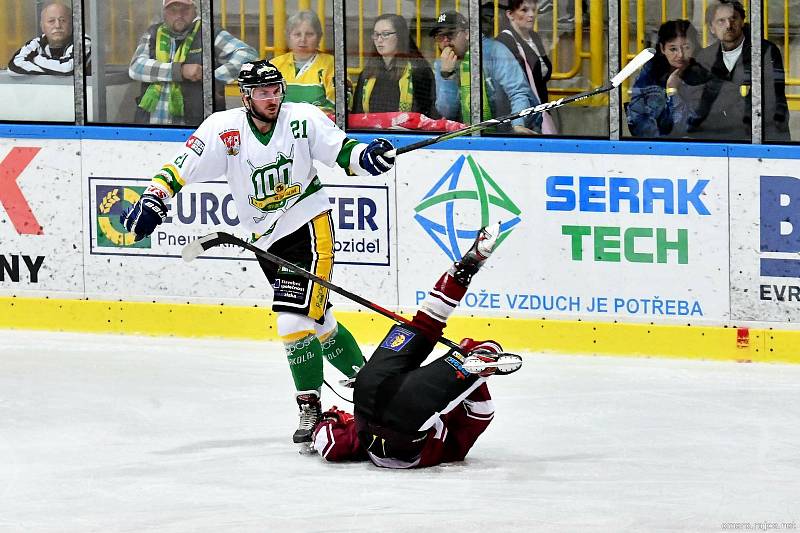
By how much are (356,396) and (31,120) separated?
3.03 metres

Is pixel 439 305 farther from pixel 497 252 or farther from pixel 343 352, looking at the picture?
pixel 497 252

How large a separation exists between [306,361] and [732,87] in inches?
85.4

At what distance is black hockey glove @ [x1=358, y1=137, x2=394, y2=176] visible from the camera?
17.9 feet

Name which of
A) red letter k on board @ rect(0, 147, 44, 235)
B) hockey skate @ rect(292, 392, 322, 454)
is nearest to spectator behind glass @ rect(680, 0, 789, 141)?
hockey skate @ rect(292, 392, 322, 454)

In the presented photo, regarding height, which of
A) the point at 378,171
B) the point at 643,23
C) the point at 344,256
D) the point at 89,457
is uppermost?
the point at 643,23

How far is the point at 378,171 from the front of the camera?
17.9 feet

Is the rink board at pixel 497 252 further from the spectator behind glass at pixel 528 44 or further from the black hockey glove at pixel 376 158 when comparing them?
the black hockey glove at pixel 376 158

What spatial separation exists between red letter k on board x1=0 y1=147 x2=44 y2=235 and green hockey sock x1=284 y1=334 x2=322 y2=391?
2.30 m

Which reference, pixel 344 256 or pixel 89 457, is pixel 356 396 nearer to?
pixel 89 457

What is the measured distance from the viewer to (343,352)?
5734 mm

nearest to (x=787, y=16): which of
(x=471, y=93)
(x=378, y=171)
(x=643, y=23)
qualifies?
(x=643, y=23)

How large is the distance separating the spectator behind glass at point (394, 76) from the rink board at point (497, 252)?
29 centimetres

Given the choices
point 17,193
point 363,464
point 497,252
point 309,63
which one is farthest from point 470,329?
point 17,193

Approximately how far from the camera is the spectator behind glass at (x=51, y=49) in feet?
24.5
